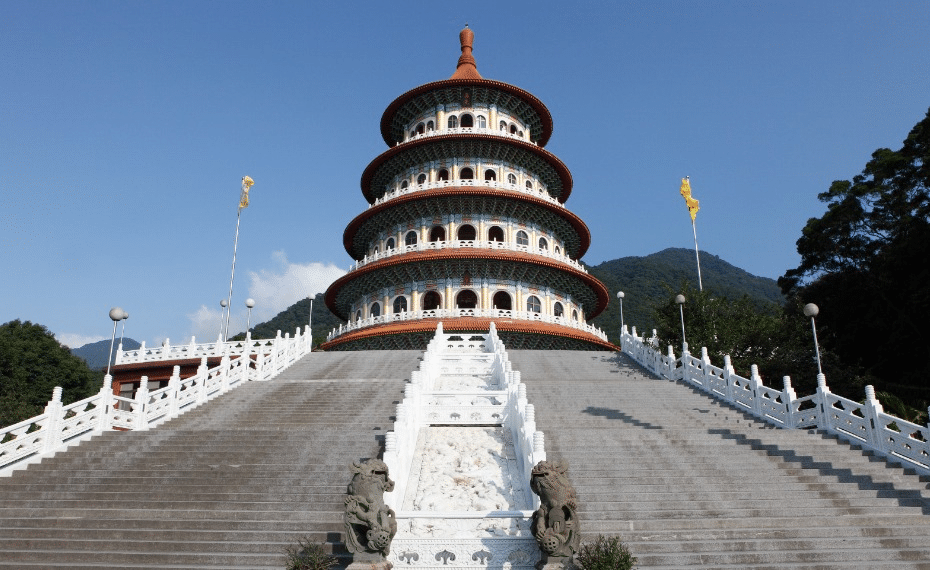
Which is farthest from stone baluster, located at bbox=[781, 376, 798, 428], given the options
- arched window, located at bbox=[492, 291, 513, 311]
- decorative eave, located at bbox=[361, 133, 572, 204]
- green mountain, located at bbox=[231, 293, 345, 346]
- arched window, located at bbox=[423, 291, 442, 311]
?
green mountain, located at bbox=[231, 293, 345, 346]

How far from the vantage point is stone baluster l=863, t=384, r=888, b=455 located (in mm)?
12844

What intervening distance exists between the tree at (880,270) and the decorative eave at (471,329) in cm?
1338

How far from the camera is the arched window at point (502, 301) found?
Result: 34.8 metres

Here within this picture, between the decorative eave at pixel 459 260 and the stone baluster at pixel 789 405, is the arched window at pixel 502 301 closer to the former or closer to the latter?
the decorative eave at pixel 459 260

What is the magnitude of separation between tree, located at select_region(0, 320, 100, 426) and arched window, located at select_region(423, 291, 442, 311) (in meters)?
29.8

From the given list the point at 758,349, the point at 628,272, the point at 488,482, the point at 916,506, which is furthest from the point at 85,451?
the point at 628,272

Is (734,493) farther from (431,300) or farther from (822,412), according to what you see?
(431,300)

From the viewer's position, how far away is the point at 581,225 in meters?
39.1

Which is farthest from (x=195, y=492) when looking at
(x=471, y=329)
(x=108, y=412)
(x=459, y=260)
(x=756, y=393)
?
(x=459, y=260)

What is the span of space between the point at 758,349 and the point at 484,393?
1712cm

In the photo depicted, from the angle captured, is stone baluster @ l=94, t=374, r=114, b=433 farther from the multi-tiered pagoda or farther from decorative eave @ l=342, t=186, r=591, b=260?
decorative eave @ l=342, t=186, r=591, b=260

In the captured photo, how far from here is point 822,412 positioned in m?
14.6

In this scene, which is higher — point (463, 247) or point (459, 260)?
point (463, 247)

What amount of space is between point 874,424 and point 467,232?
1019 inches
